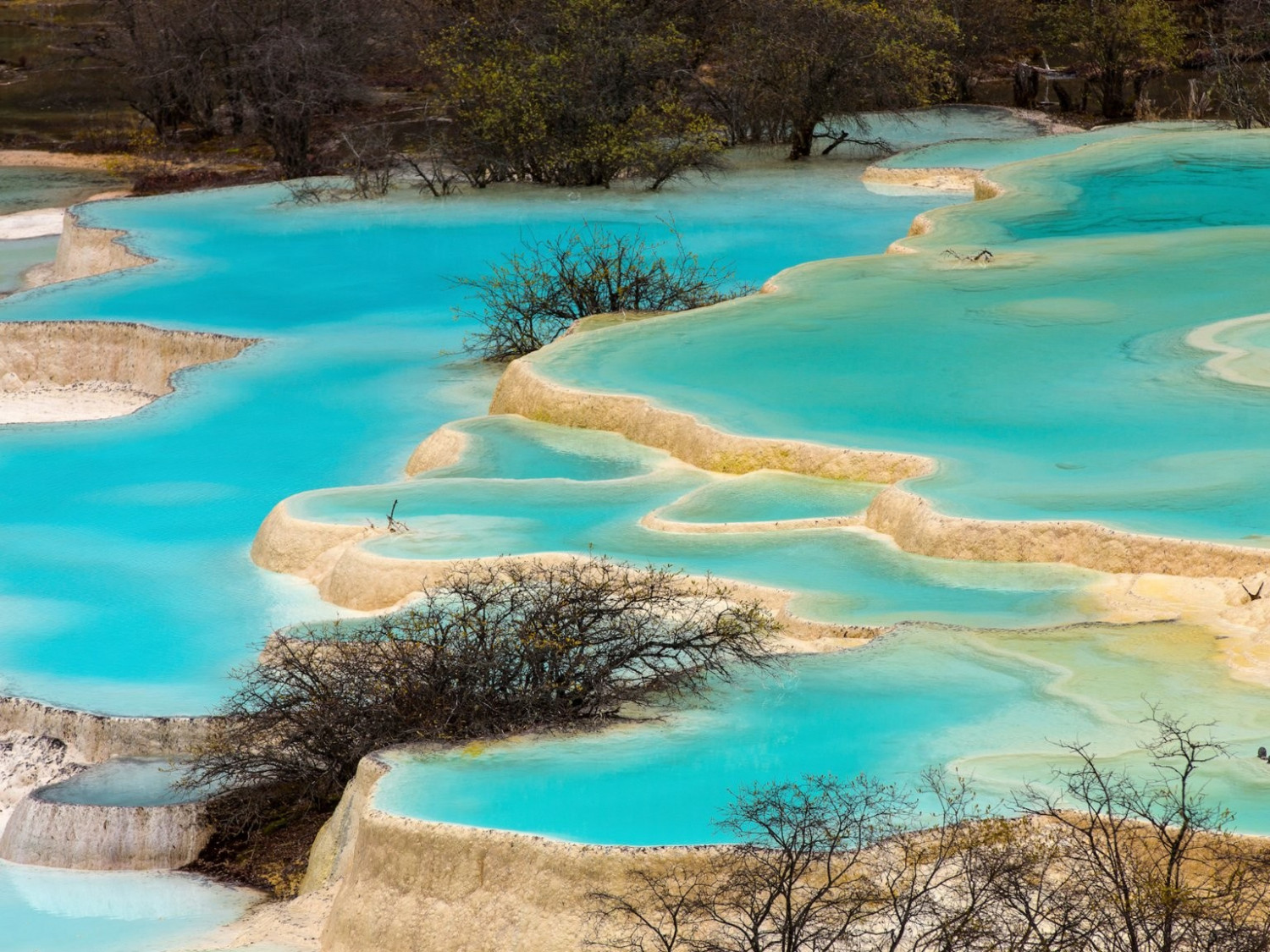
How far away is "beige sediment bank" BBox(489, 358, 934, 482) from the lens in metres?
11.0

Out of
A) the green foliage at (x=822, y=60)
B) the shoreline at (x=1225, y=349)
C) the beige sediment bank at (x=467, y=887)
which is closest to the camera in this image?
the beige sediment bank at (x=467, y=887)

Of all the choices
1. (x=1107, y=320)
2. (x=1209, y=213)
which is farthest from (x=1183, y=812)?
(x=1209, y=213)

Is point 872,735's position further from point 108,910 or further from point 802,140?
point 802,140

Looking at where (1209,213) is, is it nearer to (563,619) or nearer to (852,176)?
(852,176)

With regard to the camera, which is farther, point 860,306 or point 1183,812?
point 860,306

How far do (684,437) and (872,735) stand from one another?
4.62 meters

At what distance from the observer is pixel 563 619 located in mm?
8281

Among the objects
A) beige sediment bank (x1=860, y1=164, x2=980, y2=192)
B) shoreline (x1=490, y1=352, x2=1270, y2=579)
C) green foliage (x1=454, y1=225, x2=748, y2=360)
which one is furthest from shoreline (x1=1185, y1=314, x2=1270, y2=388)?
beige sediment bank (x1=860, y1=164, x2=980, y2=192)

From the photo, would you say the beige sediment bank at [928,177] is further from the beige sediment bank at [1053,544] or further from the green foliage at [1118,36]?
the beige sediment bank at [1053,544]

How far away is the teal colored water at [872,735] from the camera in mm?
6906

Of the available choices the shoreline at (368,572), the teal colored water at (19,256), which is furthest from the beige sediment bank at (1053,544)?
the teal colored water at (19,256)

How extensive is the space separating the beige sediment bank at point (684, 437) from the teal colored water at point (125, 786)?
400 centimetres

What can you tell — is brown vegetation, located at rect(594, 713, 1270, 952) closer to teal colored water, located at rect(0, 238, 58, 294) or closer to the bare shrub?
the bare shrub

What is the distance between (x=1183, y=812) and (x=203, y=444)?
9230 mm
